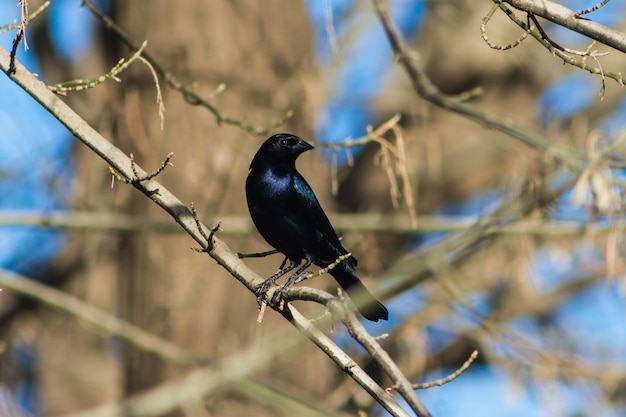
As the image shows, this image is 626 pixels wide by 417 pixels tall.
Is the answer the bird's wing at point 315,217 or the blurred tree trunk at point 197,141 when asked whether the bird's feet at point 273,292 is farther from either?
the blurred tree trunk at point 197,141

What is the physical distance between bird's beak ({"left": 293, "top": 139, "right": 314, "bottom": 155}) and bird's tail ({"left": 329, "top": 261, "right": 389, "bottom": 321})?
67 cm

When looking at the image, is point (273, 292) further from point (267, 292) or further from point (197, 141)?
point (197, 141)

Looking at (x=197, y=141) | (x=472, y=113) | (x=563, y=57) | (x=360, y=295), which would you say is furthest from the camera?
(x=197, y=141)

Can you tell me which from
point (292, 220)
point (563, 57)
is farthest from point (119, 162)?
point (563, 57)

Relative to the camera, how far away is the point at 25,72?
295 centimetres

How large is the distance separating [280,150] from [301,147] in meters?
0.12

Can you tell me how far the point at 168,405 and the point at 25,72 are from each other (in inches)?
110

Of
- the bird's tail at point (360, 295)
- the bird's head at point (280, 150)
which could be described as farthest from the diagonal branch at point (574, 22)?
the bird's head at point (280, 150)

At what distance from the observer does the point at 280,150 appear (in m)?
4.21

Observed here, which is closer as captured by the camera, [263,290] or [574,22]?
[574,22]

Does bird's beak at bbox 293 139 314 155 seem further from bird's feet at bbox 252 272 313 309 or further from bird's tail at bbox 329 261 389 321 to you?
bird's feet at bbox 252 272 313 309

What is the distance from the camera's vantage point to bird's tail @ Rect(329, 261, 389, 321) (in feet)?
11.8

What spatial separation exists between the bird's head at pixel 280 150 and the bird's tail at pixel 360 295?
63 cm

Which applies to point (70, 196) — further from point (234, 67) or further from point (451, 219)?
point (451, 219)
